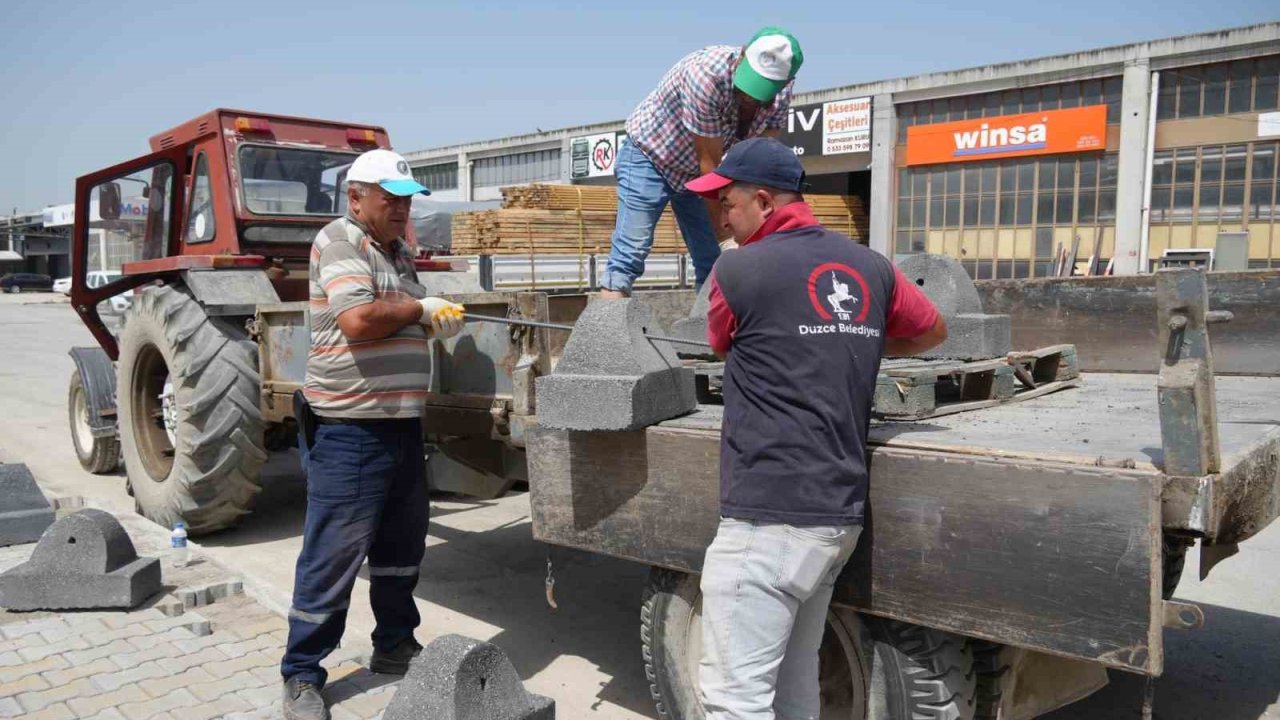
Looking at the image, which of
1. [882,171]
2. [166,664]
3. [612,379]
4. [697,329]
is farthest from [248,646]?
[882,171]

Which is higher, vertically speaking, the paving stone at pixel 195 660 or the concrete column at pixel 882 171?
the concrete column at pixel 882 171

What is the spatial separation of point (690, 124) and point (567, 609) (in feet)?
7.90

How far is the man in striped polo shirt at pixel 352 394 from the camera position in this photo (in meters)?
3.46

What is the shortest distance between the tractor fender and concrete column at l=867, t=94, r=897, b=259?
60.9 feet

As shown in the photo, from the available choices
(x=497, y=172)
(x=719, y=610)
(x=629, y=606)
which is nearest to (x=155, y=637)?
(x=629, y=606)

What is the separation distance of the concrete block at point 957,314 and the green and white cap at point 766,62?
95 cm

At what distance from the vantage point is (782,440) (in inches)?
96.0

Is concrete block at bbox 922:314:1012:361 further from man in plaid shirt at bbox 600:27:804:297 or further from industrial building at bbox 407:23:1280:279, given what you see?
industrial building at bbox 407:23:1280:279

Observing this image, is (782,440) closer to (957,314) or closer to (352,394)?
(352,394)

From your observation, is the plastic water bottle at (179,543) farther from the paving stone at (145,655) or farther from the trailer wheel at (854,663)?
the trailer wheel at (854,663)

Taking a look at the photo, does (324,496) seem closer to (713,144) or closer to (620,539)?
(620,539)

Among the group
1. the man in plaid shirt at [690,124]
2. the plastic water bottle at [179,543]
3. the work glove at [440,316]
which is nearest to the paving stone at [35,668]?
the plastic water bottle at [179,543]

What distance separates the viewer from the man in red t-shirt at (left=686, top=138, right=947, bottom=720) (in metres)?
2.44

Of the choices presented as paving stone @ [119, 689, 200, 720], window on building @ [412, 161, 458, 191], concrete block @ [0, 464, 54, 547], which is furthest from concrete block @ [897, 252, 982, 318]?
window on building @ [412, 161, 458, 191]
